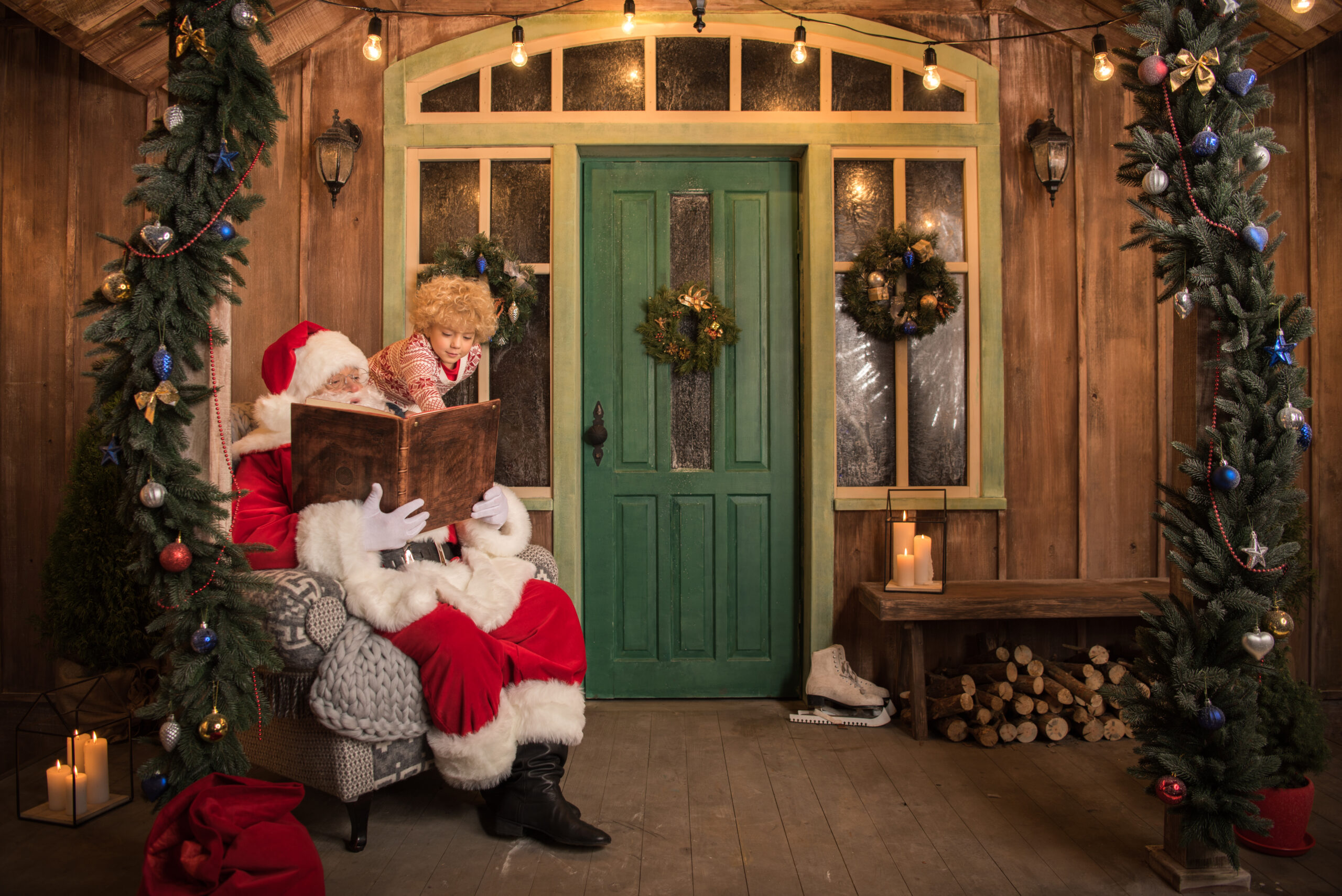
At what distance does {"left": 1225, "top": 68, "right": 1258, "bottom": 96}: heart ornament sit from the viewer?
6.55 feet

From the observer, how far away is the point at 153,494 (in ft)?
6.01

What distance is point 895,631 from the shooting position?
3502 mm

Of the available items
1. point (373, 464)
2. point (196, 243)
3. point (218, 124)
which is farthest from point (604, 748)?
point (218, 124)

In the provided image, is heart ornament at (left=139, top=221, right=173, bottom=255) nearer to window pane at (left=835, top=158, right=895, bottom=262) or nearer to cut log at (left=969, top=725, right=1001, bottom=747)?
window pane at (left=835, top=158, right=895, bottom=262)

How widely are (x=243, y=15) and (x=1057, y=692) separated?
334 centimetres

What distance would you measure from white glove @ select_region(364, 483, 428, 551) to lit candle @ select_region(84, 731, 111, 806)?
1114mm

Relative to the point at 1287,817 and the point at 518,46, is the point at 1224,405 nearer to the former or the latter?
the point at 1287,817

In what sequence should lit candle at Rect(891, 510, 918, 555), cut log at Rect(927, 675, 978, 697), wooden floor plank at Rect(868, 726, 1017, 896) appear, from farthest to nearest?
lit candle at Rect(891, 510, 918, 555) < cut log at Rect(927, 675, 978, 697) < wooden floor plank at Rect(868, 726, 1017, 896)

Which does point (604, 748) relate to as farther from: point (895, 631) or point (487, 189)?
point (487, 189)

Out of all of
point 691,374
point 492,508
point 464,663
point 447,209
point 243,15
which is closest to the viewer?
point 243,15

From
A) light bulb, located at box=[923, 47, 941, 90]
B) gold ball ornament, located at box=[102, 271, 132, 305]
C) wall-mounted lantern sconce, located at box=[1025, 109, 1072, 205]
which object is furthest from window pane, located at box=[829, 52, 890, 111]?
gold ball ornament, located at box=[102, 271, 132, 305]

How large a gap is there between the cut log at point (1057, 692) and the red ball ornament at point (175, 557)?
2910 millimetres

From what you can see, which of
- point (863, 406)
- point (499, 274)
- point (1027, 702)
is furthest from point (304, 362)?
point (1027, 702)

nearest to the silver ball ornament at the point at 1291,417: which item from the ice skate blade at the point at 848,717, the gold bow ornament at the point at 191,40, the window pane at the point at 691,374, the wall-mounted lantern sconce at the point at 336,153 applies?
the ice skate blade at the point at 848,717
